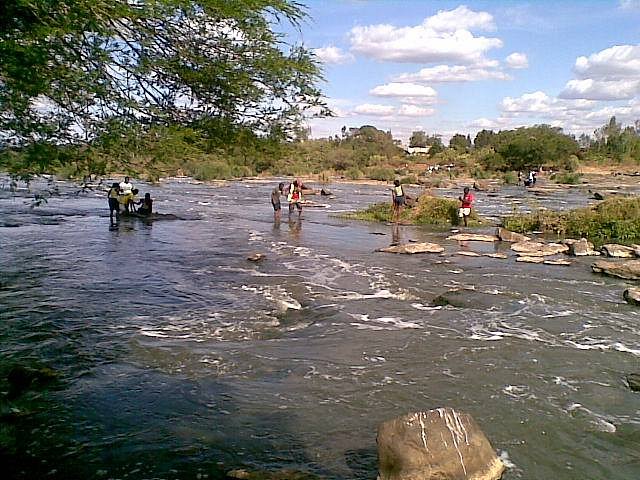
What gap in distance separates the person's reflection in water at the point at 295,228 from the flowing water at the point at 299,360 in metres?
4.88

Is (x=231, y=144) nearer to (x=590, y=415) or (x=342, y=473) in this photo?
(x=342, y=473)

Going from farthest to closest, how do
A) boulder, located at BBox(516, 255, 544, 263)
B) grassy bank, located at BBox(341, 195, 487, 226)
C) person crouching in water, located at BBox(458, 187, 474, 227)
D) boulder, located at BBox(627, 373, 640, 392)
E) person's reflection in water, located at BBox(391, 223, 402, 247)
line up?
grassy bank, located at BBox(341, 195, 487, 226) → person crouching in water, located at BBox(458, 187, 474, 227) → person's reflection in water, located at BBox(391, 223, 402, 247) → boulder, located at BBox(516, 255, 544, 263) → boulder, located at BBox(627, 373, 640, 392)

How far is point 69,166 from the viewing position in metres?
6.38

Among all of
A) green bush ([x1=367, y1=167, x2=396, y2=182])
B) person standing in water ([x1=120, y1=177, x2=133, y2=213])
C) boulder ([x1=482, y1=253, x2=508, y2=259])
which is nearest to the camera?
boulder ([x1=482, y1=253, x2=508, y2=259])

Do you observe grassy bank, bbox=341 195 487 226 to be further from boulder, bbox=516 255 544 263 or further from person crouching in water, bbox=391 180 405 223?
boulder, bbox=516 255 544 263

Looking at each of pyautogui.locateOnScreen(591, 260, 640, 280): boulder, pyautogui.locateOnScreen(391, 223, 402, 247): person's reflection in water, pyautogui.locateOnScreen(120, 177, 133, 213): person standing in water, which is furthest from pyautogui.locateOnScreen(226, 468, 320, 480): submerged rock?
pyautogui.locateOnScreen(120, 177, 133, 213): person standing in water

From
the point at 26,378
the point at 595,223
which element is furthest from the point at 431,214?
the point at 26,378

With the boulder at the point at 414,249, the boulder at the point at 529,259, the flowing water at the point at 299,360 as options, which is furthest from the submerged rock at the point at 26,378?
the boulder at the point at 529,259

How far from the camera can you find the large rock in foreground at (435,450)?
19.2 feet

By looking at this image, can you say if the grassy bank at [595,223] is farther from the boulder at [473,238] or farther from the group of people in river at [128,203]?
the group of people in river at [128,203]

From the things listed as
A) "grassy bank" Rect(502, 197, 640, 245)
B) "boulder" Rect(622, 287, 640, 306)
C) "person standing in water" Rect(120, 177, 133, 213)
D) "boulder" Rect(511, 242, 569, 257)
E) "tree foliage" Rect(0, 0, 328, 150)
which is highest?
"tree foliage" Rect(0, 0, 328, 150)

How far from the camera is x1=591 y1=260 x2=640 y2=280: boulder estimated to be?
16828 mm

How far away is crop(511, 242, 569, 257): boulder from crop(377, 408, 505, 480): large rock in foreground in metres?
15.1

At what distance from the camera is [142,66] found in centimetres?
614
